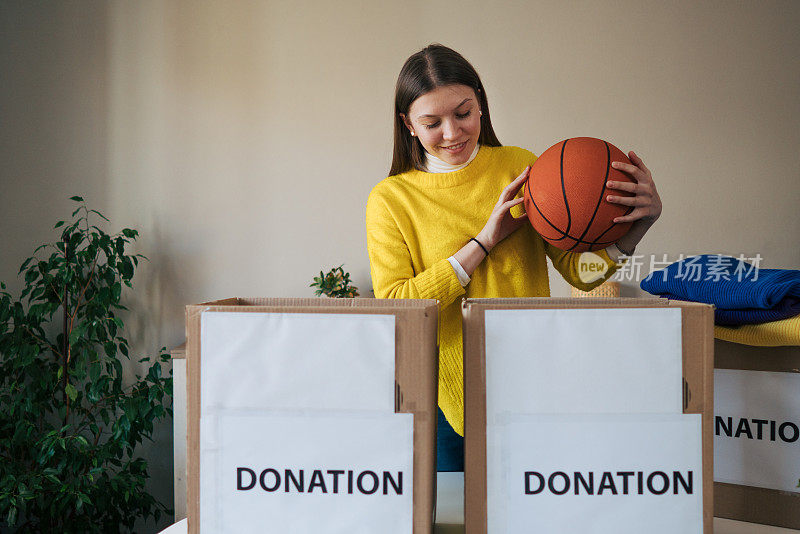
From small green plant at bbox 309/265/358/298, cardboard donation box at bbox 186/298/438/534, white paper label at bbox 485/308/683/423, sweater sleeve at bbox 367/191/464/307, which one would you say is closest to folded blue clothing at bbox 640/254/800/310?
white paper label at bbox 485/308/683/423

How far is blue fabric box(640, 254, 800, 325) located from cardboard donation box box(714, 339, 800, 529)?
5 cm

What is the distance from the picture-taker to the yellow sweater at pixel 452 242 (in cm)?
103

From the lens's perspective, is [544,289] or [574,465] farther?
[544,289]

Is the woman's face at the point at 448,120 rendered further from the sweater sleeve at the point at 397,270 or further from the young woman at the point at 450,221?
the sweater sleeve at the point at 397,270

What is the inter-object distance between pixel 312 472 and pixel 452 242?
63 cm

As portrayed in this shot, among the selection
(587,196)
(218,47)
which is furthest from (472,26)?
(587,196)

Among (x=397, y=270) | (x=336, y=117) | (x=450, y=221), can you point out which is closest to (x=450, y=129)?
(x=450, y=221)

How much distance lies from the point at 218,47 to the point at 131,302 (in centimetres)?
129

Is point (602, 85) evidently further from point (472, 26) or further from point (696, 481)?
point (696, 481)

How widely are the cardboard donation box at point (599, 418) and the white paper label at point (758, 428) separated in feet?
0.64

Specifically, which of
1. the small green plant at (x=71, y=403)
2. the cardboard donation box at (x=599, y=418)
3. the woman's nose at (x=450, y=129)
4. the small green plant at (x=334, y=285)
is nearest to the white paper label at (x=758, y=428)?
the cardboard donation box at (x=599, y=418)

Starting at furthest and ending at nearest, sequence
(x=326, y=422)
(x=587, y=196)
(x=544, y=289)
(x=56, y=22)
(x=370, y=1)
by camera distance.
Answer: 1. (x=370, y=1)
2. (x=56, y=22)
3. (x=544, y=289)
4. (x=587, y=196)
5. (x=326, y=422)

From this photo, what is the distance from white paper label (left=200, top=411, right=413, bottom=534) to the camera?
538mm

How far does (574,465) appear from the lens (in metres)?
0.54
